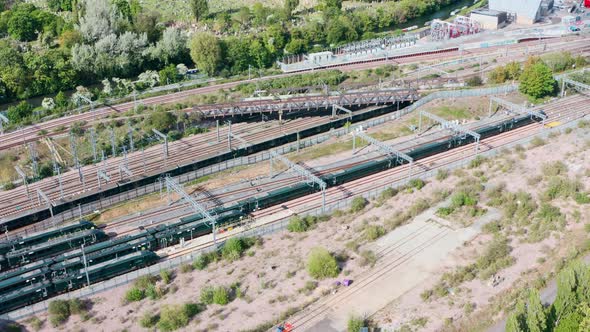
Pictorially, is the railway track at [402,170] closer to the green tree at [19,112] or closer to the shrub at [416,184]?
the shrub at [416,184]

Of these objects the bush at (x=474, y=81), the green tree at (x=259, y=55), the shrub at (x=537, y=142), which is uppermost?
the green tree at (x=259, y=55)

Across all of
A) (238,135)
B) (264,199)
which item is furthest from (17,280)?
(238,135)

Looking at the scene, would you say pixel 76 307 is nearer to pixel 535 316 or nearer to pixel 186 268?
pixel 186 268

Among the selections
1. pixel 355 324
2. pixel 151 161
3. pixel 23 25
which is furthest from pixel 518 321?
pixel 23 25

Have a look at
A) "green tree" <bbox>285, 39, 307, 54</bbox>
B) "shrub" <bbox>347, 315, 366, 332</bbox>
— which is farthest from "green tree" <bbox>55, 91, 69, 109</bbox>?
"shrub" <bbox>347, 315, 366, 332</bbox>

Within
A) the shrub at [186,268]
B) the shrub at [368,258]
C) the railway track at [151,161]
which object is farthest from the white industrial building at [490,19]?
the shrub at [186,268]

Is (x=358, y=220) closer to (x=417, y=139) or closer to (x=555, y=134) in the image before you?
(x=417, y=139)
